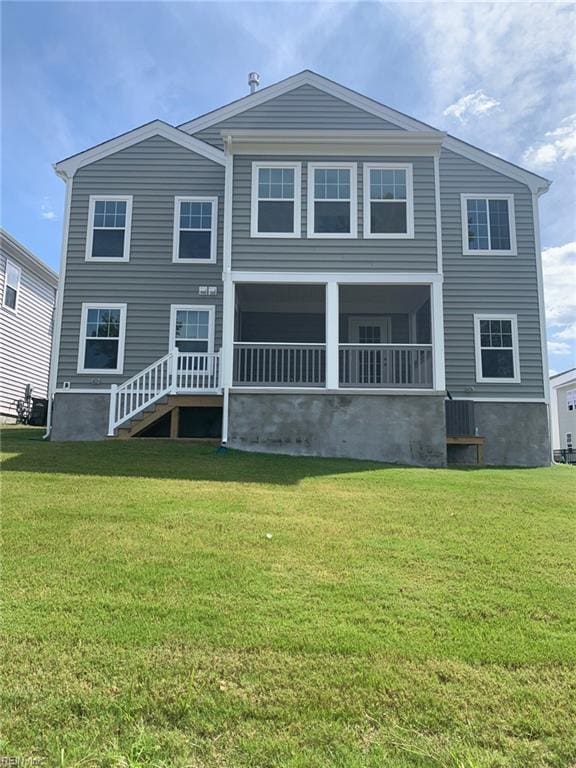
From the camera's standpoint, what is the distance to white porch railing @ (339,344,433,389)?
11.3m

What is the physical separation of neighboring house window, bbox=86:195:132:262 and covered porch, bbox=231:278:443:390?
10.4ft

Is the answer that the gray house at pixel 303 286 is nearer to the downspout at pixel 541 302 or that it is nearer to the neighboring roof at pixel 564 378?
the downspout at pixel 541 302

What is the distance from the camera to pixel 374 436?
10.8 metres

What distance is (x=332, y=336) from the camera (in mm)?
11133

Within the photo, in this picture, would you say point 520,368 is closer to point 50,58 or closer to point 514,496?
point 514,496

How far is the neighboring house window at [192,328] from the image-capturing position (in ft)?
43.2

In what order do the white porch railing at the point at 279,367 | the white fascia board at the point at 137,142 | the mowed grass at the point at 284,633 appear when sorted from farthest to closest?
1. the white fascia board at the point at 137,142
2. the white porch railing at the point at 279,367
3. the mowed grass at the point at 284,633

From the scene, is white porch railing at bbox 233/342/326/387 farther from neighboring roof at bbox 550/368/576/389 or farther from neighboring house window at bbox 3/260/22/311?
neighboring roof at bbox 550/368/576/389

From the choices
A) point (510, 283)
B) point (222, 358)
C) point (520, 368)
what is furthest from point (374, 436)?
point (510, 283)

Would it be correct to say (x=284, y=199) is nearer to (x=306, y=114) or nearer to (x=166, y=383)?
(x=306, y=114)

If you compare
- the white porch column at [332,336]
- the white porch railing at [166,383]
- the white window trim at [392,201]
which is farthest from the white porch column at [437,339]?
the white porch railing at [166,383]

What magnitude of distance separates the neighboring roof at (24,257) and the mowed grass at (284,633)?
12983mm

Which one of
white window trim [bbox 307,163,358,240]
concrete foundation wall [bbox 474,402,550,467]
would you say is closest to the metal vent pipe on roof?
white window trim [bbox 307,163,358,240]

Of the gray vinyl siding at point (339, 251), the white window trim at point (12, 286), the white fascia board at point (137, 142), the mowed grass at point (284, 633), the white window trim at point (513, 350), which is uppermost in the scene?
the white fascia board at point (137, 142)
